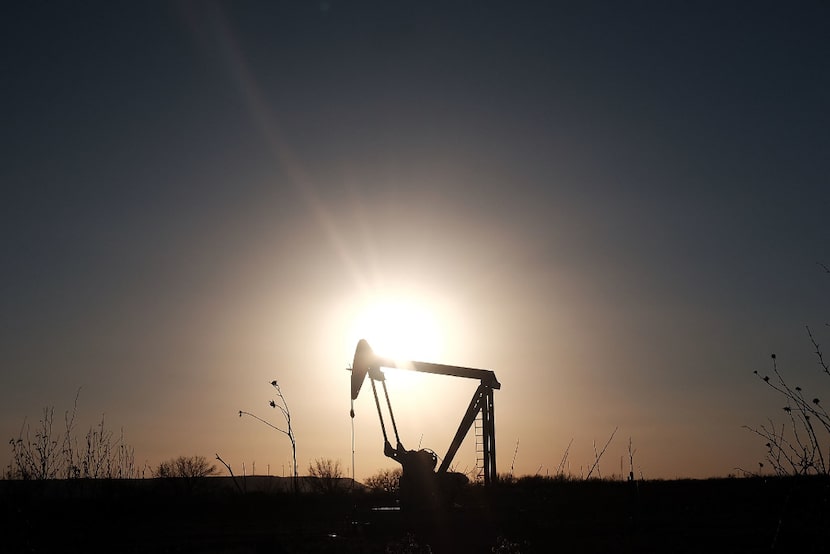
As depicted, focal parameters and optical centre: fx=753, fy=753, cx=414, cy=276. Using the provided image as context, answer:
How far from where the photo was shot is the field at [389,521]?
1166 cm

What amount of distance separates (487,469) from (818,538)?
1488 centimetres

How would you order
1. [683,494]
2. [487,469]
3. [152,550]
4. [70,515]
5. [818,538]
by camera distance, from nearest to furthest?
[818,538]
[152,550]
[70,515]
[487,469]
[683,494]

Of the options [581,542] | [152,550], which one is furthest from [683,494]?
[152,550]

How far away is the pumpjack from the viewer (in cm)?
2089

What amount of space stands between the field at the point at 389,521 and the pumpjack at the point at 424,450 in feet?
3.27

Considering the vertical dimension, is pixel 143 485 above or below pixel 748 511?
above

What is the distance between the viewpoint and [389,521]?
15.8 m

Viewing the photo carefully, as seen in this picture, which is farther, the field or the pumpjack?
the pumpjack

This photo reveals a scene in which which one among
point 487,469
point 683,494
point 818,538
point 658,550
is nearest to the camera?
point 818,538

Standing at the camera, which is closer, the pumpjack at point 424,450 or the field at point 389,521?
the field at point 389,521

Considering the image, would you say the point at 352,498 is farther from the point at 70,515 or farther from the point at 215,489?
the point at 70,515

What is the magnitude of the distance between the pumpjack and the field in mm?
998

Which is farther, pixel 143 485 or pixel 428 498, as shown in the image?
pixel 143 485

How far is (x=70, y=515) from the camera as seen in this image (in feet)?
59.6
